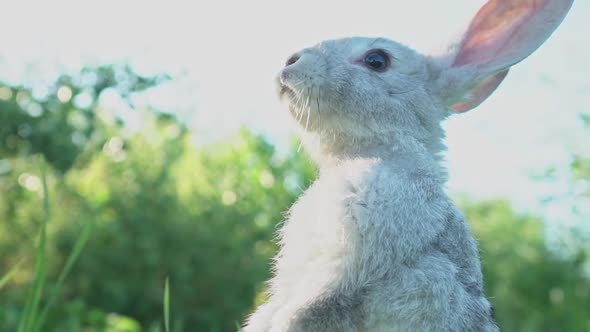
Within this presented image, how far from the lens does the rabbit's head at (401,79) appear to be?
8.75 ft

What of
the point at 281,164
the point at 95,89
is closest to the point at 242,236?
the point at 281,164

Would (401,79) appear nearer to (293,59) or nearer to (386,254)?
(293,59)

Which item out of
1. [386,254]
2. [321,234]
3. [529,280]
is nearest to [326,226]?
[321,234]

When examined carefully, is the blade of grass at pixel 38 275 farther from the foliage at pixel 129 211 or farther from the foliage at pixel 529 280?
the foliage at pixel 529 280

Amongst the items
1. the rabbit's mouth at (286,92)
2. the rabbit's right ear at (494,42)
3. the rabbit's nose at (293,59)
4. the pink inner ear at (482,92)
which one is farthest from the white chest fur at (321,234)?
the pink inner ear at (482,92)

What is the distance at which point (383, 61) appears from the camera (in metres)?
2.86

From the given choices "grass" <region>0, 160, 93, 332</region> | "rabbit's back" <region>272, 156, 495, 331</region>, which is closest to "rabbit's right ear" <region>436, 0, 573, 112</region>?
"rabbit's back" <region>272, 156, 495, 331</region>

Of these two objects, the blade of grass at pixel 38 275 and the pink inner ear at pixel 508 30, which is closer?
the blade of grass at pixel 38 275

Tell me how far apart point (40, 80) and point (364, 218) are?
712 centimetres

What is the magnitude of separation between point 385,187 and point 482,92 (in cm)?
89

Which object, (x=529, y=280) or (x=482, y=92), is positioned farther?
(x=529, y=280)

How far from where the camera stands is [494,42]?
292 cm

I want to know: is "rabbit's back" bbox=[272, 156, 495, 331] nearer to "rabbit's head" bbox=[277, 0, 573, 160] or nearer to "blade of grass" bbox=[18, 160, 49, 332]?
"rabbit's head" bbox=[277, 0, 573, 160]

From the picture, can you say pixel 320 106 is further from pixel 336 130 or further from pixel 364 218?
pixel 364 218
